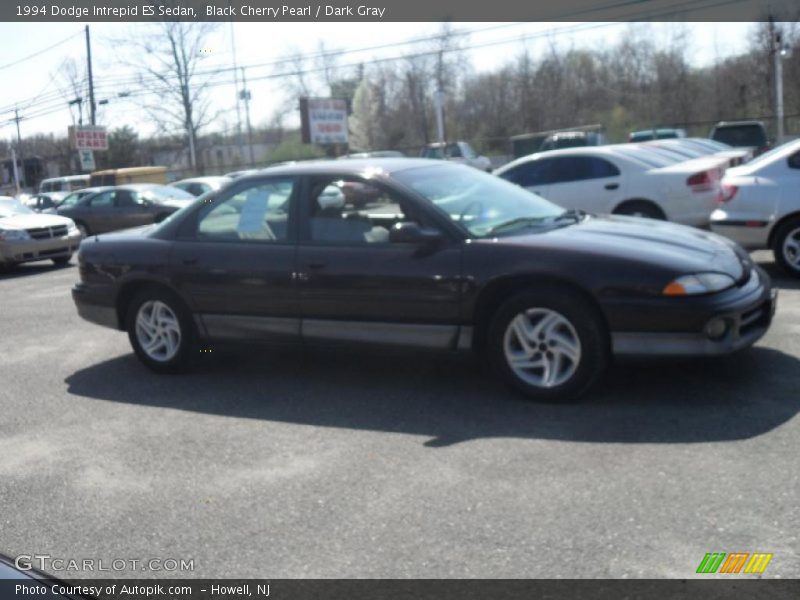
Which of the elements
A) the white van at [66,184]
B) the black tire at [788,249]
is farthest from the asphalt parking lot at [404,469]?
the white van at [66,184]

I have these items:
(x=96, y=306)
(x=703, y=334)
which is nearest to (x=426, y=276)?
(x=703, y=334)

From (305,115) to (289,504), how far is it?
4073 centimetres

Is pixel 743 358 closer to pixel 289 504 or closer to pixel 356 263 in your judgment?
pixel 356 263

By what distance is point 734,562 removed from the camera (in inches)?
138

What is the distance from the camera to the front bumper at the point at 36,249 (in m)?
15.6

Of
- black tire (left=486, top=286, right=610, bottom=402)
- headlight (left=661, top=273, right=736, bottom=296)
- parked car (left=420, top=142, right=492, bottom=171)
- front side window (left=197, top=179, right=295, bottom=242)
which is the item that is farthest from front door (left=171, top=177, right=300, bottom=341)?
parked car (left=420, top=142, right=492, bottom=171)

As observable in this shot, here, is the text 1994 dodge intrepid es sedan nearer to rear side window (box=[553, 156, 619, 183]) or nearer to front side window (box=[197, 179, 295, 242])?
front side window (box=[197, 179, 295, 242])

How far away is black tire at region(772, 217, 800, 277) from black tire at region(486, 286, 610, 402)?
4.64 m

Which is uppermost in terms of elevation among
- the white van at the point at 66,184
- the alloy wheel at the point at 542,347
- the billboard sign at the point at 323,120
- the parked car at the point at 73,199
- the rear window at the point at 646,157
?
the billboard sign at the point at 323,120

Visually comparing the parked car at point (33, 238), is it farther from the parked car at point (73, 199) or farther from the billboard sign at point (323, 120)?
the billboard sign at point (323, 120)

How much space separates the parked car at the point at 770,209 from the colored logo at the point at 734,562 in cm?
641

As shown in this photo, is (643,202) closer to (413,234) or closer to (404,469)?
(413,234)

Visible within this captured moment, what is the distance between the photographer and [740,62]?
47.3 meters

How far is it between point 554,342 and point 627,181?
6.70 metres
